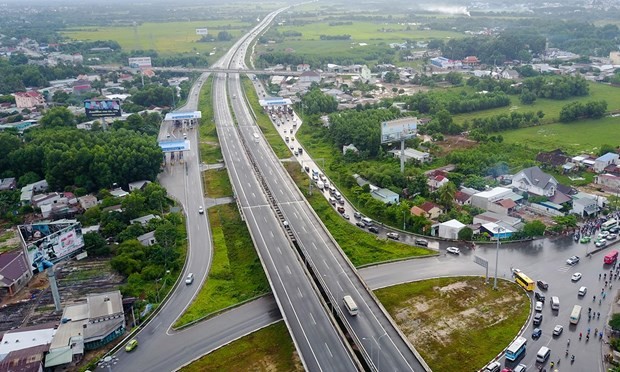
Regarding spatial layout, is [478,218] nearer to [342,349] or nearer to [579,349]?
[579,349]

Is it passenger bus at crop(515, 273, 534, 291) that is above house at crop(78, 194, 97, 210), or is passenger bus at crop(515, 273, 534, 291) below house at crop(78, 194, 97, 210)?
below

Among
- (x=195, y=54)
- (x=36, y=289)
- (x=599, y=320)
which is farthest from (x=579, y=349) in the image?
(x=195, y=54)

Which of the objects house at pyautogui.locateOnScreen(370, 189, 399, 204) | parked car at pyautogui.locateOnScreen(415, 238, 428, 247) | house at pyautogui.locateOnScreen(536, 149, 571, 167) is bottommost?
parked car at pyautogui.locateOnScreen(415, 238, 428, 247)

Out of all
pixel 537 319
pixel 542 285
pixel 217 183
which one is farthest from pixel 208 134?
pixel 537 319

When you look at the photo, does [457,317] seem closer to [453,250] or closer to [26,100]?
[453,250]

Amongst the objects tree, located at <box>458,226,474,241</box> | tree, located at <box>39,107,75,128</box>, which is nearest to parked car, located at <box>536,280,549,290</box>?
tree, located at <box>458,226,474,241</box>

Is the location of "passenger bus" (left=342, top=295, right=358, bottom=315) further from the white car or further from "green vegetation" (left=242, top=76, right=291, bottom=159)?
"green vegetation" (left=242, top=76, right=291, bottom=159)
